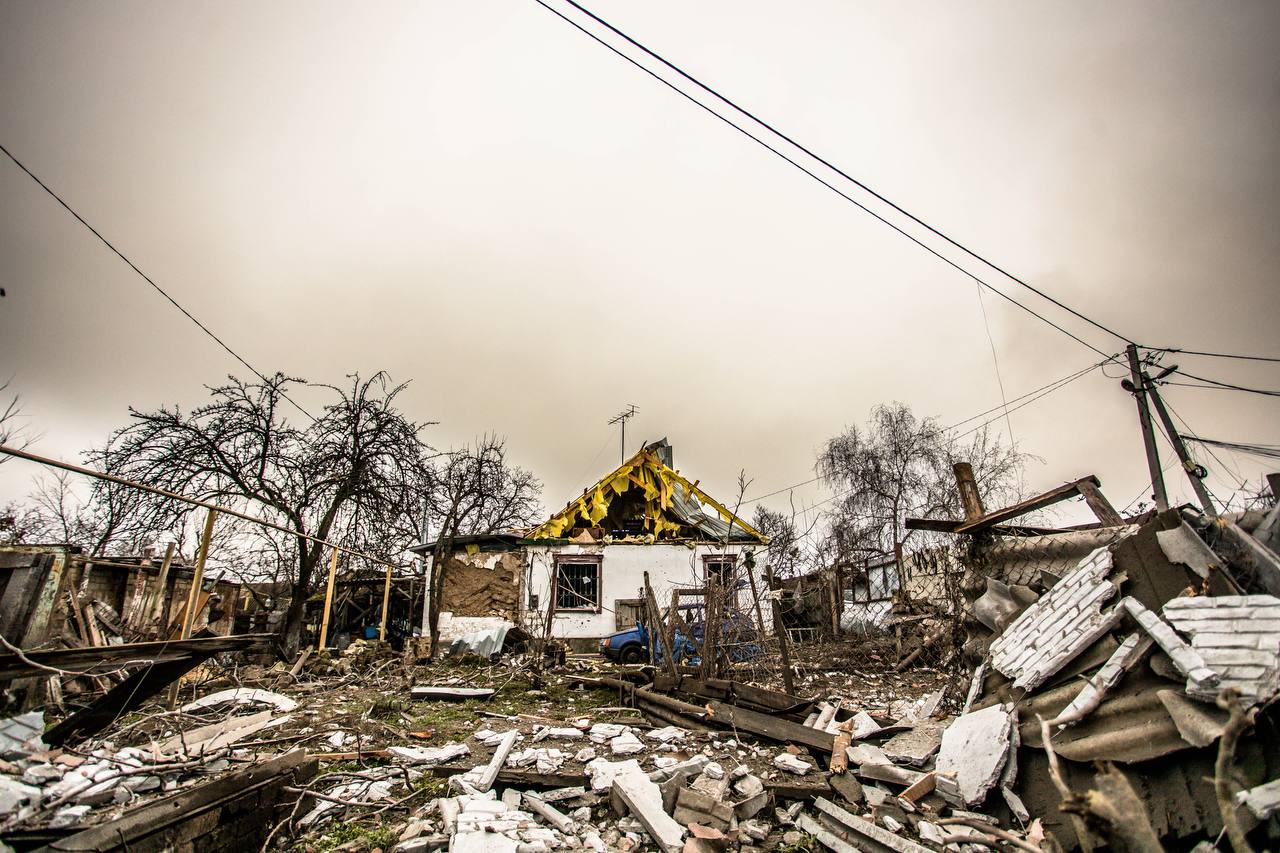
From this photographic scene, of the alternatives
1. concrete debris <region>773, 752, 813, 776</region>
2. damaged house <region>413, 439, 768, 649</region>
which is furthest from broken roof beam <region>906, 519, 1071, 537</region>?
damaged house <region>413, 439, 768, 649</region>

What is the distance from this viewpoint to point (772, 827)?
4.89 meters

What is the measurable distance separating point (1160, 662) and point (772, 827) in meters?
3.43

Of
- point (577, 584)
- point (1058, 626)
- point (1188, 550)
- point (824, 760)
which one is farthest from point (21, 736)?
point (577, 584)

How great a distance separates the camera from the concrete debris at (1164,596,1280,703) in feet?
12.3

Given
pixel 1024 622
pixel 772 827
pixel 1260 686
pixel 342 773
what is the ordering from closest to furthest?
pixel 1260 686 → pixel 772 827 → pixel 342 773 → pixel 1024 622

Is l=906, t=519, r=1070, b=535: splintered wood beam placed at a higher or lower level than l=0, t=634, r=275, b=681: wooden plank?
higher

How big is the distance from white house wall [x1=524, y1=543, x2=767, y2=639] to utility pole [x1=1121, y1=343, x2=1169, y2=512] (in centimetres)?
968

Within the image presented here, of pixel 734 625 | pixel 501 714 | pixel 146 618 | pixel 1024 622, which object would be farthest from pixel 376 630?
pixel 1024 622

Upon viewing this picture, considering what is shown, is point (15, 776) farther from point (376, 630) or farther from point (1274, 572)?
point (376, 630)

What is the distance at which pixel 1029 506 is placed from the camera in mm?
6816

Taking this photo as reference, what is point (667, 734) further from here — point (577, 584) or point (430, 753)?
point (577, 584)

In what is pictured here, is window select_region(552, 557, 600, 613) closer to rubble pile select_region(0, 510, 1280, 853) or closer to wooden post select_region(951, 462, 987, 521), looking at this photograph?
rubble pile select_region(0, 510, 1280, 853)

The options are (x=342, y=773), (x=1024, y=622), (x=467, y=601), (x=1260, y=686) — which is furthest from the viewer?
(x=467, y=601)

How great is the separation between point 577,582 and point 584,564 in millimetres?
585
